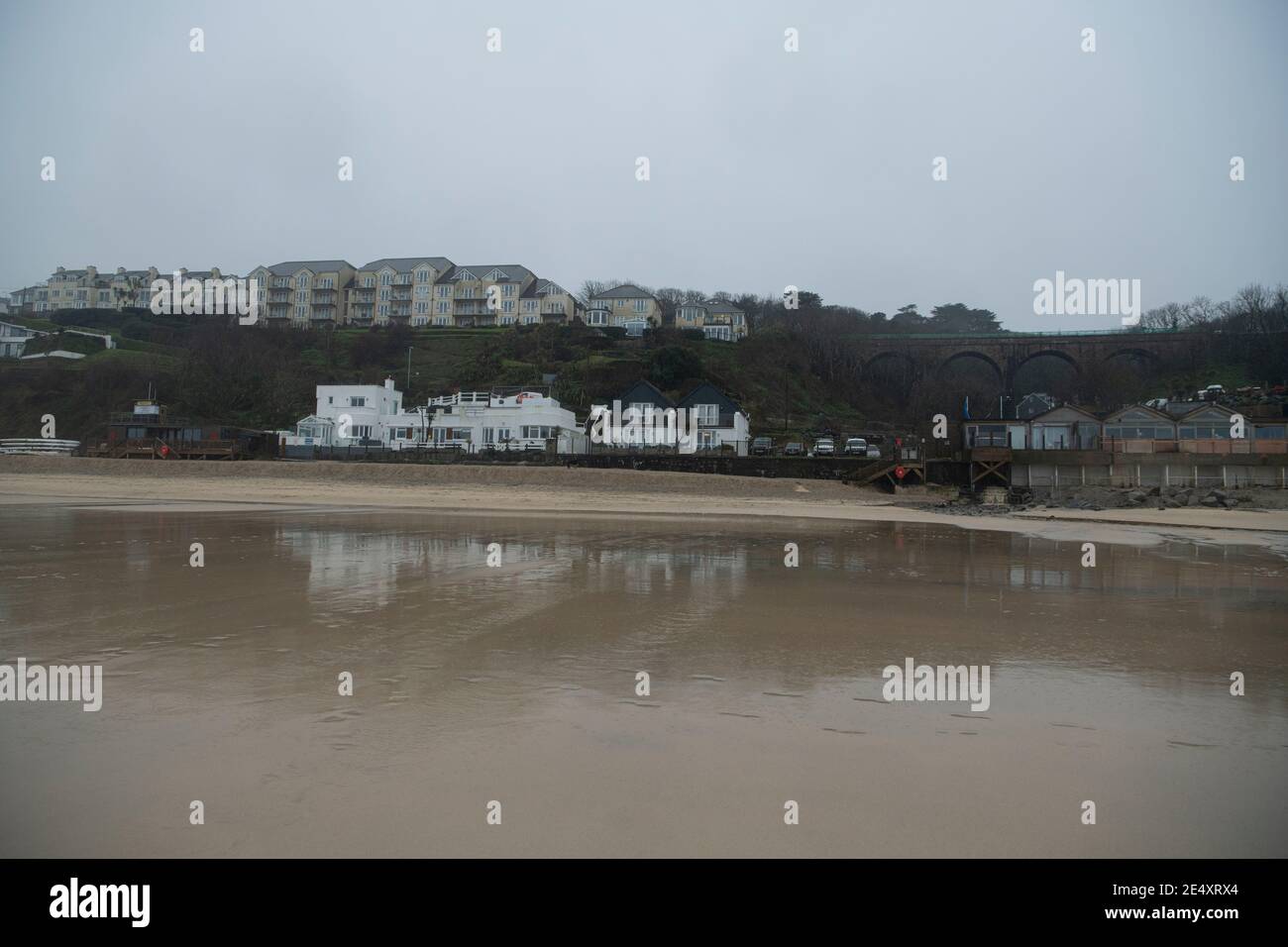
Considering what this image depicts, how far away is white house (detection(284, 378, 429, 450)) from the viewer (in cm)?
5659

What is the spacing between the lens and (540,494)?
1534 inches

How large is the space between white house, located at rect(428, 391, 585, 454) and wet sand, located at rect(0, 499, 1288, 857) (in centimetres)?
4250

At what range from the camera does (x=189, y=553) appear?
46.9 ft

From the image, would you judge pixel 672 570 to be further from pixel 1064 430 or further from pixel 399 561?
pixel 1064 430

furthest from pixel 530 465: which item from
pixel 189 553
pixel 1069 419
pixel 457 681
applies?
pixel 457 681

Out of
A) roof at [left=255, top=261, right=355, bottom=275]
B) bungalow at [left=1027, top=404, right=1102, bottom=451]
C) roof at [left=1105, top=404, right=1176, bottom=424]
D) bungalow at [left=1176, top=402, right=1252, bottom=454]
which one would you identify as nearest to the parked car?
bungalow at [left=1027, top=404, right=1102, bottom=451]

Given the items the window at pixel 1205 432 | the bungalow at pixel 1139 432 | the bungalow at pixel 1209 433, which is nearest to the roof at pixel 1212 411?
the bungalow at pixel 1209 433

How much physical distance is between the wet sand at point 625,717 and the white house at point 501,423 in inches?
1673

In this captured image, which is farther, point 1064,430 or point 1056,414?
point 1056,414

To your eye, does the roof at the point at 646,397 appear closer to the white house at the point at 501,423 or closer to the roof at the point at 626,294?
the white house at the point at 501,423

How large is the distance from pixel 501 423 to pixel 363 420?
12.2 meters

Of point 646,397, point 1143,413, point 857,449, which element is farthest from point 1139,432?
point 646,397
